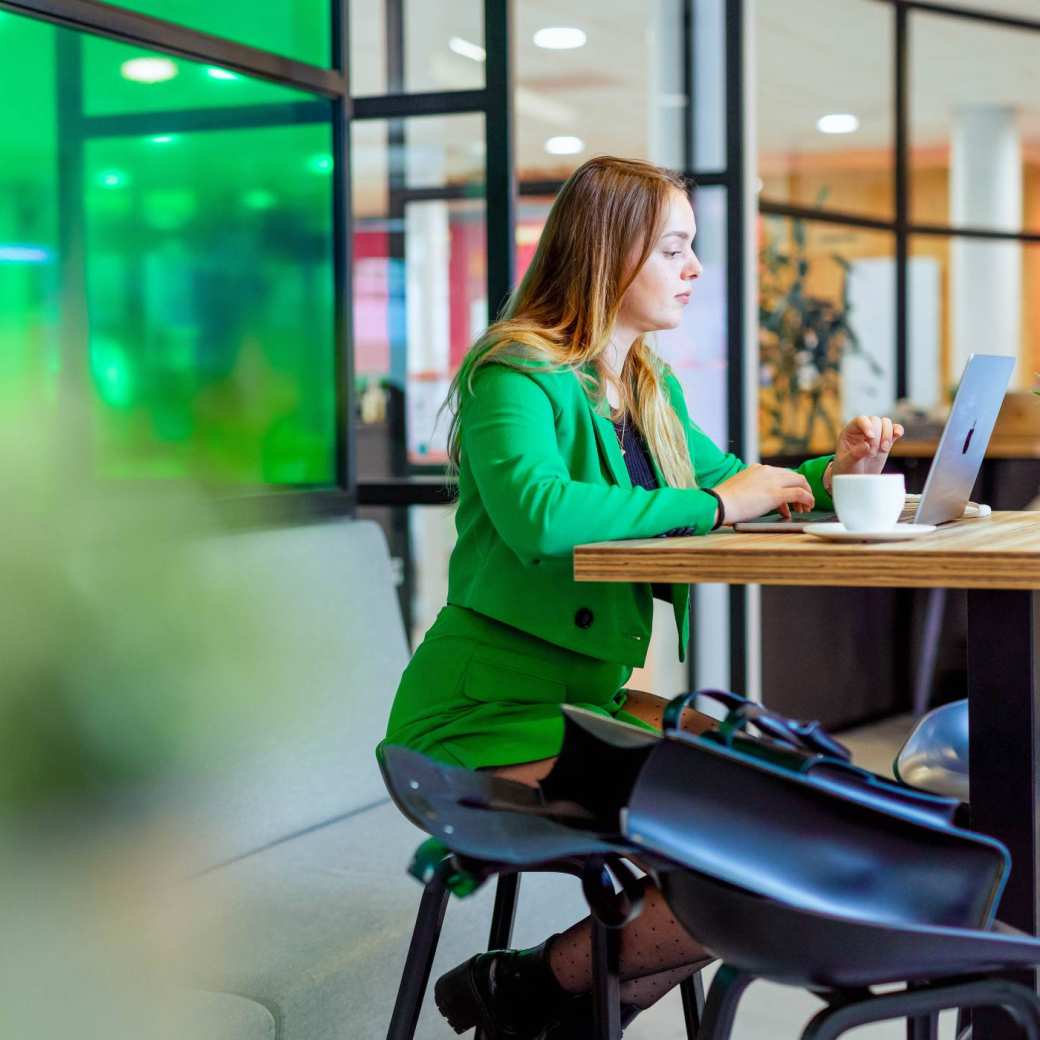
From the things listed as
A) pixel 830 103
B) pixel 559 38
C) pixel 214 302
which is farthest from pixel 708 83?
pixel 214 302

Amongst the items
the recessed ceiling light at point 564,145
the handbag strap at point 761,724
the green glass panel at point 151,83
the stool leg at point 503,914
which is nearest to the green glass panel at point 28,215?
the green glass panel at point 151,83

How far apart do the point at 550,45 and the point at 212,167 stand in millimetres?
2676

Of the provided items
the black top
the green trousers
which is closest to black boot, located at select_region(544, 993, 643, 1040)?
the green trousers

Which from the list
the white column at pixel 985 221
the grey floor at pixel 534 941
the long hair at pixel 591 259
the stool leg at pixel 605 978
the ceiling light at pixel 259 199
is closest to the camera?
the stool leg at pixel 605 978

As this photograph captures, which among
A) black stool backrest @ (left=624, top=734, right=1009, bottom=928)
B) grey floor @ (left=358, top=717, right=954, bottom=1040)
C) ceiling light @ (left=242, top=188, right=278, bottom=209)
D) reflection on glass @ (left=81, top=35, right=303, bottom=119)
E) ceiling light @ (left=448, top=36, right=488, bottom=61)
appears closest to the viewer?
black stool backrest @ (left=624, top=734, right=1009, bottom=928)

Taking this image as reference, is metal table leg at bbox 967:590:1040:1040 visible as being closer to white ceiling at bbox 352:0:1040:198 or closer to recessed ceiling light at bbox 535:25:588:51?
white ceiling at bbox 352:0:1040:198

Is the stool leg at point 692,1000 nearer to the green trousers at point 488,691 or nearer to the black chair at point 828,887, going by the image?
the green trousers at point 488,691

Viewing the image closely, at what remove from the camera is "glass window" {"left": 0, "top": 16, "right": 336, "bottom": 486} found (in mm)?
2393

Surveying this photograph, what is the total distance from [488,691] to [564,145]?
344cm

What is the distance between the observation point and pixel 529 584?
66.9 inches

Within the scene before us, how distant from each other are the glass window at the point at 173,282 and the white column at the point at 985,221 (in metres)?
5.02

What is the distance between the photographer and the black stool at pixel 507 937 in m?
1.27

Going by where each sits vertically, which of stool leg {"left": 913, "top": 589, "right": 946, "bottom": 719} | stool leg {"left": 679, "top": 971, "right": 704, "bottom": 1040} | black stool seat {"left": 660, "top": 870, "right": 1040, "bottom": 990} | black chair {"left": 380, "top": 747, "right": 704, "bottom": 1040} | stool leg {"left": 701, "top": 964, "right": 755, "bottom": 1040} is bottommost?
stool leg {"left": 913, "top": 589, "right": 946, "bottom": 719}

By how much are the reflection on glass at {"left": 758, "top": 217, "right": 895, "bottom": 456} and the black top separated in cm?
310
